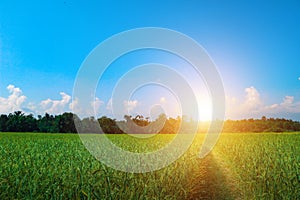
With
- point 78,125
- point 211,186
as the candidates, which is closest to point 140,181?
point 211,186

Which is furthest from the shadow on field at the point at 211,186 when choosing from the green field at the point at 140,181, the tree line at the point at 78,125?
the tree line at the point at 78,125

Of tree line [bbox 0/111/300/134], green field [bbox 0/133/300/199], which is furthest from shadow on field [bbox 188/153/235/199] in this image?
tree line [bbox 0/111/300/134]

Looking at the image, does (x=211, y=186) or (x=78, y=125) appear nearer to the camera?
(x=211, y=186)

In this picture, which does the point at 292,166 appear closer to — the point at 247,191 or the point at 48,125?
the point at 247,191

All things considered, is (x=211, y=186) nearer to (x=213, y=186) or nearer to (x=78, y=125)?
(x=213, y=186)

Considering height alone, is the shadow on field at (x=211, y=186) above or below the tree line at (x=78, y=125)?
below

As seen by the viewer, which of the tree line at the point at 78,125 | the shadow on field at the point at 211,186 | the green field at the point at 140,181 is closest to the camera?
the green field at the point at 140,181

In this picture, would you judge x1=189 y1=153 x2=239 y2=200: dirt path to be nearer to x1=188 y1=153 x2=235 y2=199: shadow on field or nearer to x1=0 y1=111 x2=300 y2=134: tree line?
x1=188 y1=153 x2=235 y2=199: shadow on field

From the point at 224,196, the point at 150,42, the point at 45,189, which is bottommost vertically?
the point at 224,196

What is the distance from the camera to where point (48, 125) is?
4812 centimetres

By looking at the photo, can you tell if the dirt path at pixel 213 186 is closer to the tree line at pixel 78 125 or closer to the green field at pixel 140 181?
the green field at pixel 140 181

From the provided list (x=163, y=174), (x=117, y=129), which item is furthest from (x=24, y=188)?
(x=117, y=129)

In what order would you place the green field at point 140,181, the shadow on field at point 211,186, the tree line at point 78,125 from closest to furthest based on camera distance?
the green field at point 140,181, the shadow on field at point 211,186, the tree line at point 78,125

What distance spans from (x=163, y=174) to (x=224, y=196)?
99.0 inches
